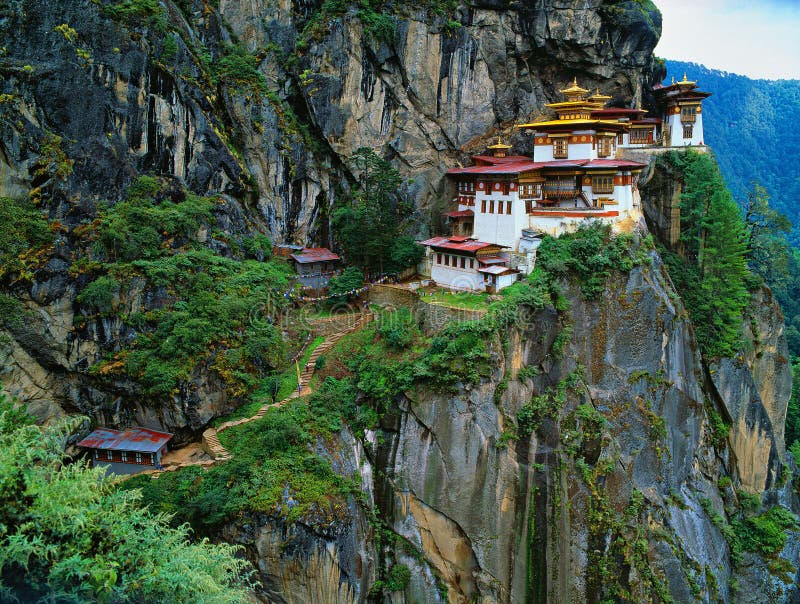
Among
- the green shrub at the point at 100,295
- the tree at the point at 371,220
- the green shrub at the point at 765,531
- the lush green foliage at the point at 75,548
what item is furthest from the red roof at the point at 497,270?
the lush green foliage at the point at 75,548

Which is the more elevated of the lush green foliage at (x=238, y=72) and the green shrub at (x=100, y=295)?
the lush green foliage at (x=238, y=72)

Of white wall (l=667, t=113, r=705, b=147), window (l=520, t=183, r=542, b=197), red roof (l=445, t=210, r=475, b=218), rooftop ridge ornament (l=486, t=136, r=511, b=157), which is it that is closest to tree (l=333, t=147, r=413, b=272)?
red roof (l=445, t=210, r=475, b=218)

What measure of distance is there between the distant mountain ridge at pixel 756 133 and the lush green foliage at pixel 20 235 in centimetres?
6160

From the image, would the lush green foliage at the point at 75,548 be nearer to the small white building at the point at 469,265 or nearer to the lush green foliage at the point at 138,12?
the small white building at the point at 469,265

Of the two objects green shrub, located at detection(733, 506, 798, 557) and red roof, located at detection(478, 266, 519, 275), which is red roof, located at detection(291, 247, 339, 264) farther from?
green shrub, located at detection(733, 506, 798, 557)

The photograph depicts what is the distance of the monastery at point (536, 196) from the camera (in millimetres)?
29906

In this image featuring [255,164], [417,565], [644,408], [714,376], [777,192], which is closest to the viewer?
[417,565]

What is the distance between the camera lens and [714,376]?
31.4 meters

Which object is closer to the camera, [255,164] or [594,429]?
[594,429]

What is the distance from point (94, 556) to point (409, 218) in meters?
26.2

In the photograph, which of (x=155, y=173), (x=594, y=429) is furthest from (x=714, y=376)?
(x=155, y=173)

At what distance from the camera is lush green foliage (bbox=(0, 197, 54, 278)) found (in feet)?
79.2

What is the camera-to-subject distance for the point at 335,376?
27.1 m

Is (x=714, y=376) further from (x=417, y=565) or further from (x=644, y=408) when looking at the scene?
(x=417, y=565)
